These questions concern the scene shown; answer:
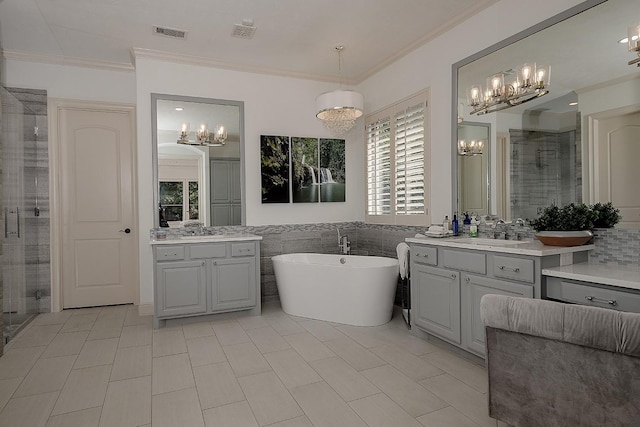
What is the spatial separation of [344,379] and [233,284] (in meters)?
1.91

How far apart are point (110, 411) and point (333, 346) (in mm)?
1713

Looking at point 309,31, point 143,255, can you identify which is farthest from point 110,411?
point 309,31

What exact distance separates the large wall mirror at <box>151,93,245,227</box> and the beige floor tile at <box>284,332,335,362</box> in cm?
173

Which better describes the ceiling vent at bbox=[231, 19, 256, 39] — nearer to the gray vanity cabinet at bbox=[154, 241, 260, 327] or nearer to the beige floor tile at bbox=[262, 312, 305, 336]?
the gray vanity cabinet at bbox=[154, 241, 260, 327]

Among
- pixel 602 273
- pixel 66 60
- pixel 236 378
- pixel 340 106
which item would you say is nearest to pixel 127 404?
pixel 236 378

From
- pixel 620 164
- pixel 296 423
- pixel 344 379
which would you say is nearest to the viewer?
pixel 296 423

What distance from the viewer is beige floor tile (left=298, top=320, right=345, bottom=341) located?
3.60 meters

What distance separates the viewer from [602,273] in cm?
218

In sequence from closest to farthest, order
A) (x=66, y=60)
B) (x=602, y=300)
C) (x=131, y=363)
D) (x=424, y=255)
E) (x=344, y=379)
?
(x=602, y=300), (x=344, y=379), (x=131, y=363), (x=424, y=255), (x=66, y=60)

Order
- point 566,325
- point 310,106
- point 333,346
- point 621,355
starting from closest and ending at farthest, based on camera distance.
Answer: point 621,355, point 566,325, point 333,346, point 310,106

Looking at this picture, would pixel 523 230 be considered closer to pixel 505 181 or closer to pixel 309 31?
pixel 505 181

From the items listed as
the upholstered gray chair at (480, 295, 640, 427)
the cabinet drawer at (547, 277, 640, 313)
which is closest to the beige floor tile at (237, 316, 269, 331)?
the upholstered gray chair at (480, 295, 640, 427)

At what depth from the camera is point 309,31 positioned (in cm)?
386

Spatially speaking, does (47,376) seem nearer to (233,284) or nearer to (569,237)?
(233,284)
